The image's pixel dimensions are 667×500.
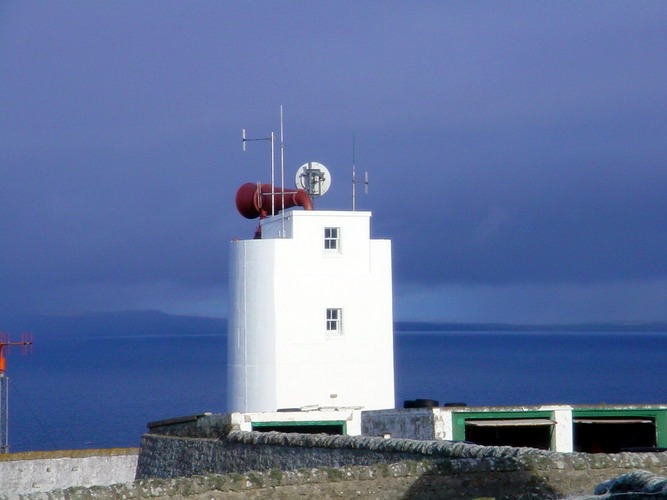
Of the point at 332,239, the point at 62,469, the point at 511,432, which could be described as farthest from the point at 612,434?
the point at 62,469

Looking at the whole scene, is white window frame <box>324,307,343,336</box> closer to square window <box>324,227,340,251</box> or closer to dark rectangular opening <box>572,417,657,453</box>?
square window <box>324,227,340,251</box>

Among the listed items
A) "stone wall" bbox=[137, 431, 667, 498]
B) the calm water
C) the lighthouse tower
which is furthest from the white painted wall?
the calm water

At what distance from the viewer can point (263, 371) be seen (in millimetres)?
33344

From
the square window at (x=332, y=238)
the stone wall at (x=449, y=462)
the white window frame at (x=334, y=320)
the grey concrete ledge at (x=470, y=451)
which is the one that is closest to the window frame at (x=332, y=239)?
the square window at (x=332, y=238)

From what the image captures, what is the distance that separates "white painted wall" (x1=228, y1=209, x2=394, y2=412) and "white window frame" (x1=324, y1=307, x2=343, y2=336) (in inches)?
4.7

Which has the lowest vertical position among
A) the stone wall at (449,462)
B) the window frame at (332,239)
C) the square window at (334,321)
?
the stone wall at (449,462)

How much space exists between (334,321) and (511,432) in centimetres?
951

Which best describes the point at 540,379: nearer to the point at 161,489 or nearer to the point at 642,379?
the point at 642,379

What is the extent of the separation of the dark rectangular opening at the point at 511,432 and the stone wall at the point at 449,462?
4526 millimetres

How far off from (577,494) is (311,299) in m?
21.0

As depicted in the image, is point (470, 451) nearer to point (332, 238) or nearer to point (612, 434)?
point (612, 434)

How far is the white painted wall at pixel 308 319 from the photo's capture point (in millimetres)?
33344

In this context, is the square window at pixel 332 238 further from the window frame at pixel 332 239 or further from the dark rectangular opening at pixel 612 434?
the dark rectangular opening at pixel 612 434

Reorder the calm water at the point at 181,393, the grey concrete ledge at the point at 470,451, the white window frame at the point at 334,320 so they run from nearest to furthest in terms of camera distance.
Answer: the grey concrete ledge at the point at 470,451, the white window frame at the point at 334,320, the calm water at the point at 181,393
